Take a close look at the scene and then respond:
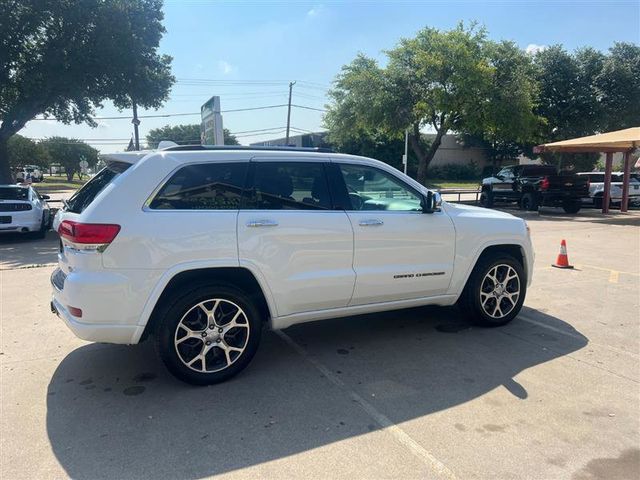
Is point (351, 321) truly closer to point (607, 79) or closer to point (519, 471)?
point (519, 471)

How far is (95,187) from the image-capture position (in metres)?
4.04

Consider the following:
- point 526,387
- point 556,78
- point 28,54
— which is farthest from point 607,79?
point 526,387

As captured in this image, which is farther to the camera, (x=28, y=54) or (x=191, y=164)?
(x=28, y=54)

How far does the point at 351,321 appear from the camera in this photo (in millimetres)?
5574

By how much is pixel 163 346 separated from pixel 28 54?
18.4 meters

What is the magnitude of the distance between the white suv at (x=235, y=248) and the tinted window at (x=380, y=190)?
0.04 ft

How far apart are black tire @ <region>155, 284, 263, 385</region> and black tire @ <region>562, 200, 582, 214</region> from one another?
18637 mm

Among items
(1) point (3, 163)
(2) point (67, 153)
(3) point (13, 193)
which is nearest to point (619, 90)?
(3) point (13, 193)

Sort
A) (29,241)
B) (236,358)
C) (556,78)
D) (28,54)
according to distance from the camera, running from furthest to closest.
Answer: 1. (556,78)
2. (28,54)
3. (29,241)
4. (236,358)

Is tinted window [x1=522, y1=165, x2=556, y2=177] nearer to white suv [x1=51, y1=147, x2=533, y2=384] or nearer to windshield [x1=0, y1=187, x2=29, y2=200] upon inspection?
white suv [x1=51, y1=147, x2=533, y2=384]

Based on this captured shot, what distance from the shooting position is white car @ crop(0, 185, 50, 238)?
465 inches

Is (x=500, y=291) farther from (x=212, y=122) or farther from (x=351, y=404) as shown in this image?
(x=212, y=122)

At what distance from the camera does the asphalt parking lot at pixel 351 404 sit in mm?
2918

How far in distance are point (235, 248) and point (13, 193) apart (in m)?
11.2
